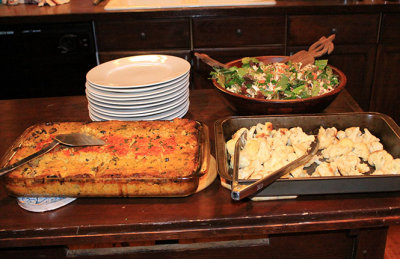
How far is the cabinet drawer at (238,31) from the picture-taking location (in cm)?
253

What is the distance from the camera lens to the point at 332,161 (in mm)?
1006

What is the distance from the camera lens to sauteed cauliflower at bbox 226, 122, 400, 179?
96cm

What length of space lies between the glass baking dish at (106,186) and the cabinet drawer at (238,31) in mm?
1768

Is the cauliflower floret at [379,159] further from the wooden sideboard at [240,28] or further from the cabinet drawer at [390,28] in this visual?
the cabinet drawer at [390,28]

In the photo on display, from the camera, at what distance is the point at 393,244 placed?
208cm

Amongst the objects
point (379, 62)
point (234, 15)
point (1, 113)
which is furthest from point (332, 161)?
point (379, 62)

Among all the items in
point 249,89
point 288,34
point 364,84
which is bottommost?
point 364,84

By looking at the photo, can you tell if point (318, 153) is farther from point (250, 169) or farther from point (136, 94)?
point (136, 94)

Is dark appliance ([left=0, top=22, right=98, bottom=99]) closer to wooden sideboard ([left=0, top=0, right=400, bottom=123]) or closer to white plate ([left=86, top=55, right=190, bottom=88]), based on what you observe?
wooden sideboard ([left=0, top=0, right=400, bottom=123])

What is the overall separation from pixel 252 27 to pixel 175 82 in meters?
1.44

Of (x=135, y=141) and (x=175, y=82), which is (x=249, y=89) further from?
(x=135, y=141)

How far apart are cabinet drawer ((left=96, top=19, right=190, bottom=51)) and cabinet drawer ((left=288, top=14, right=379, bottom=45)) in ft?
2.19

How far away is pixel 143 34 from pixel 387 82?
1.61 metres

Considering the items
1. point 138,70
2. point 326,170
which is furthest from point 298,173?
point 138,70
